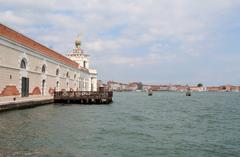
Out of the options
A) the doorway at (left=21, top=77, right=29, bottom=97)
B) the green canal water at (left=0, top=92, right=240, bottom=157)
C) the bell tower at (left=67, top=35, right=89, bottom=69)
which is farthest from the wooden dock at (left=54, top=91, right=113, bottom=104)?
the bell tower at (left=67, top=35, right=89, bottom=69)

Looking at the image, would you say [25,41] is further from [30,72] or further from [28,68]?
[30,72]

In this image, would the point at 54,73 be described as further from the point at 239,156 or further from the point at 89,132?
the point at 239,156

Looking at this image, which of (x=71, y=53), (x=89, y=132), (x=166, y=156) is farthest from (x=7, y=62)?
(x=71, y=53)

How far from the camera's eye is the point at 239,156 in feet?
42.9

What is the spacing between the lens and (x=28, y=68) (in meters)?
33.9

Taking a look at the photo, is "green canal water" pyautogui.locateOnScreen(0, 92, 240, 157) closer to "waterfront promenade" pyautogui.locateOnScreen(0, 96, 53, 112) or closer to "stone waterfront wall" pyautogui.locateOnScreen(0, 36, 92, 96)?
"waterfront promenade" pyautogui.locateOnScreen(0, 96, 53, 112)

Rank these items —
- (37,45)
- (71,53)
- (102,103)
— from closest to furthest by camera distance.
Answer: (37,45), (102,103), (71,53)

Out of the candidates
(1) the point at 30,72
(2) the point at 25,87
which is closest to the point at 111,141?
(2) the point at 25,87

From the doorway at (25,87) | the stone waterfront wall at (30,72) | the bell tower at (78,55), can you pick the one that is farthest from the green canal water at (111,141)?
the bell tower at (78,55)

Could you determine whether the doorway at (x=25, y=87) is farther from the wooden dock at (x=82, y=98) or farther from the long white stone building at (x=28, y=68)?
the wooden dock at (x=82, y=98)

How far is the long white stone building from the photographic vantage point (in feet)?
91.9

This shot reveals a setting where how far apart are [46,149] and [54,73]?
3299 centimetres

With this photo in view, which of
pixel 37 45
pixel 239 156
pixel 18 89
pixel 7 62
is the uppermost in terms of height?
pixel 37 45

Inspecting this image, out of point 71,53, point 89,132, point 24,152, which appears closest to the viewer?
point 24,152
